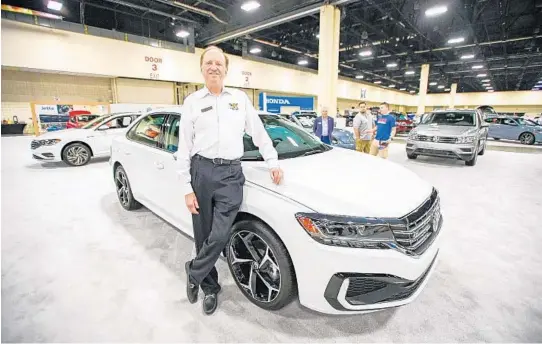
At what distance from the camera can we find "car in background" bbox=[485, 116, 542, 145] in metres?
11.3

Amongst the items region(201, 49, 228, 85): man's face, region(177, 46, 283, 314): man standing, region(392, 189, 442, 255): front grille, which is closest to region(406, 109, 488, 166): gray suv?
region(392, 189, 442, 255): front grille

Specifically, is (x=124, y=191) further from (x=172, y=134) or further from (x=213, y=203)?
(x=213, y=203)

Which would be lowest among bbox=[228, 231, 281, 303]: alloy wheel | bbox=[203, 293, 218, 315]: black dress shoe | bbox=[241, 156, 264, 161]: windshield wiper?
bbox=[203, 293, 218, 315]: black dress shoe

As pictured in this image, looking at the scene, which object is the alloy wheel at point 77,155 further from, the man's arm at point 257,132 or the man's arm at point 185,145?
the man's arm at point 257,132

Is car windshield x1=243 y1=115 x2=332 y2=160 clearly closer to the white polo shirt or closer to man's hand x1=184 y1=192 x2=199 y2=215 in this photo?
the white polo shirt

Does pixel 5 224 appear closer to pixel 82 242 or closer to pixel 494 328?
pixel 82 242

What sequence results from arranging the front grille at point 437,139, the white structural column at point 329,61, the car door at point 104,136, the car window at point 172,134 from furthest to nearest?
1. the white structural column at point 329,61
2. the car door at point 104,136
3. the front grille at point 437,139
4. the car window at point 172,134

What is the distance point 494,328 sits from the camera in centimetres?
170

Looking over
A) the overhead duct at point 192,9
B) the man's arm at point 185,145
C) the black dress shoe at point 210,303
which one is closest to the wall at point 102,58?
the overhead duct at point 192,9

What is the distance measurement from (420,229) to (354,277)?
540mm

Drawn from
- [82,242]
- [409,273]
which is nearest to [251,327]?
[409,273]

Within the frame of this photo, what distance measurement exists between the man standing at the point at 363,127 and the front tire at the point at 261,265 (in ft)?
16.3

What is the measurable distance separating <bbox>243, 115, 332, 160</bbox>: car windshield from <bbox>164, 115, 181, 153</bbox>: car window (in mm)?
687

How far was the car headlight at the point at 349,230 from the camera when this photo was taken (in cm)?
147
